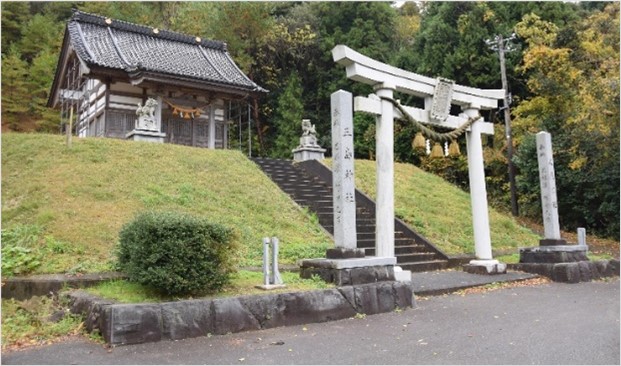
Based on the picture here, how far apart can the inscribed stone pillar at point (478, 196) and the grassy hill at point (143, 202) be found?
1846 millimetres

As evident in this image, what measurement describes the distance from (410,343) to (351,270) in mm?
1908

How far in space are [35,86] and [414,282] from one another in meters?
26.7

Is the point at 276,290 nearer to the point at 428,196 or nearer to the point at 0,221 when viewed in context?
the point at 0,221

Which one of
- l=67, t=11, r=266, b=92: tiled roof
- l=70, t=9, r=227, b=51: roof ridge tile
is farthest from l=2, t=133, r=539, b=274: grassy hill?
l=70, t=9, r=227, b=51: roof ridge tile

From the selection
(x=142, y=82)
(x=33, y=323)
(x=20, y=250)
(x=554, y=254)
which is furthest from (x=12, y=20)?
(x=554, y=254)

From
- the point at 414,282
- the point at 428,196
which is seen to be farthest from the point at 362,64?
the point at 428,196

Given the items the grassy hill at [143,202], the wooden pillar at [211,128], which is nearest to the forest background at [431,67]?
the grassy hill at [143,202]

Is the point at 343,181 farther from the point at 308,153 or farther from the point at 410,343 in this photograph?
the point at 308,153

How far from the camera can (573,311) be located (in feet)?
23.2

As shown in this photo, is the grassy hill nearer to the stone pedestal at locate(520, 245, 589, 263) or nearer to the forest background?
→ the stone pedestal at locate(520, 245, 589, 263)

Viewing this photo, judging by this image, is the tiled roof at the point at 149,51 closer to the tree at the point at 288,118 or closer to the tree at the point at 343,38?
the tree at the point at 288,118

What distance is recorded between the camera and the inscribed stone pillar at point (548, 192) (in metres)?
11.2

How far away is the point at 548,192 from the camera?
1149 cm

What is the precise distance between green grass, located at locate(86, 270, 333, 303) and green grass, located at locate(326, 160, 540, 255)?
6.35 metres
